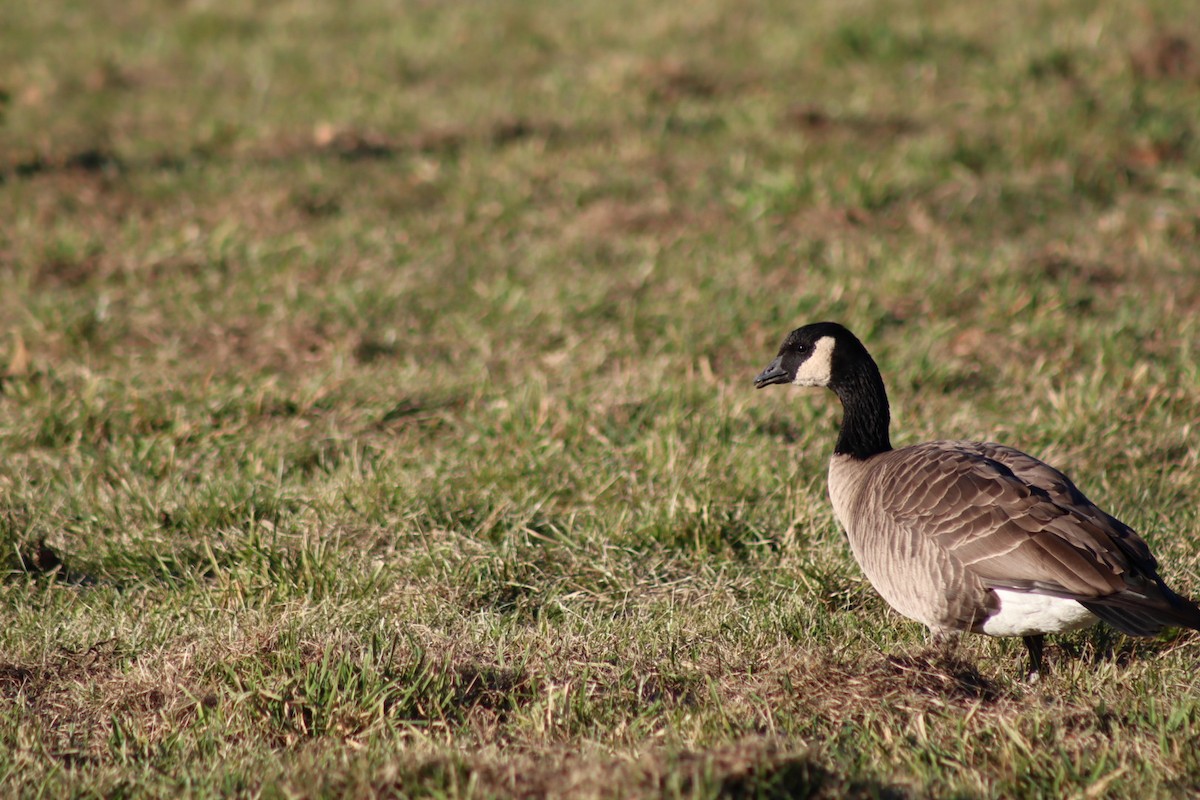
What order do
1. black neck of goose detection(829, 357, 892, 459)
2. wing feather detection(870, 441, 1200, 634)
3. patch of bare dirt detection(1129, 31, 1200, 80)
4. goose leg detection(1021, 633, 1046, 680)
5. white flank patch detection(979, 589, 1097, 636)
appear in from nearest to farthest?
wing feather detection(870, 441, 1200, 634), white flank patch detection(979, 589, 1097, 636), goose leg detection(1021, 633, 1046, 680), black neck of goose detection(829, 357, 892, 459), patch of bare dirt detection(1129, 31, 1200, 80)

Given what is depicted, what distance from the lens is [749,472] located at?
16.7 ft

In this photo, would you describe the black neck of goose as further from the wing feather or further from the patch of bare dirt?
the patch of bare dirt

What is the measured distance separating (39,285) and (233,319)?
4.11 ft

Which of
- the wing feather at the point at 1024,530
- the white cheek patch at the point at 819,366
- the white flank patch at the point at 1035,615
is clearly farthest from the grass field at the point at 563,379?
the white cheek patch at the point at 819,366

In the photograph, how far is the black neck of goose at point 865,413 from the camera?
15.2 feet

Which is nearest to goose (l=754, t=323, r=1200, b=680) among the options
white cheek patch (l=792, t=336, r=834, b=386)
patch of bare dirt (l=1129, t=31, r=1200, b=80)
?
white cheek patch (l=792, t=336, r=834, b=386)

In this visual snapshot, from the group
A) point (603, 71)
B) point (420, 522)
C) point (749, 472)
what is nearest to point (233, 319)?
point (420, 522)

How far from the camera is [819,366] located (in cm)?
471

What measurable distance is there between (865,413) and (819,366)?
0.25 metres

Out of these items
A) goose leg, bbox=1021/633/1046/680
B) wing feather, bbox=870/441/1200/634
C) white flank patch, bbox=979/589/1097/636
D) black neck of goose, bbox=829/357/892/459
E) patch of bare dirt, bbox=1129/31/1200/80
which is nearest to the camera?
wing feather, bbox=870/441/1200/634

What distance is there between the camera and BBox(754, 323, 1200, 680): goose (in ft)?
11.4

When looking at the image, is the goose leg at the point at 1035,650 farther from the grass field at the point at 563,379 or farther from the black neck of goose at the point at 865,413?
the black neck of goose at the point at 865,413

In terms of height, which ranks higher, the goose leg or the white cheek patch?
the white cheek patch

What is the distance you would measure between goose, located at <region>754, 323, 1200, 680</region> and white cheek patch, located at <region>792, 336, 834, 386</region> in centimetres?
47
